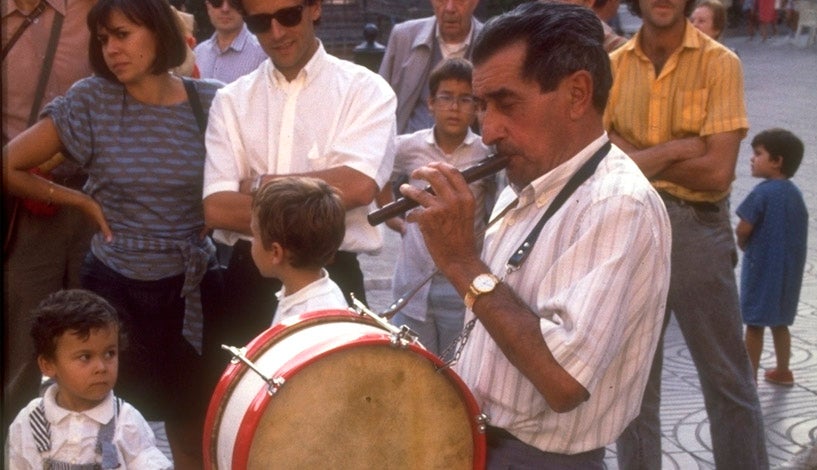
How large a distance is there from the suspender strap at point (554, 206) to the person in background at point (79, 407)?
1784 millimetres

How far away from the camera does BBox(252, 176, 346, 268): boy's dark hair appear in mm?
3793

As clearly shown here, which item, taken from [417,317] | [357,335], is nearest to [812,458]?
[357,335]

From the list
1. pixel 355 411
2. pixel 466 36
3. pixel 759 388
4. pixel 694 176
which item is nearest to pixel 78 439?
pixel 355 411

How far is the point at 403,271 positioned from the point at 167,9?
163 centimetres

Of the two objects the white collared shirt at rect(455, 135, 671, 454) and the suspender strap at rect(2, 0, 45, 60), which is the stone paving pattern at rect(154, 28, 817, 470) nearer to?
the white collared shirt at rect(455, 135, 671, 454)

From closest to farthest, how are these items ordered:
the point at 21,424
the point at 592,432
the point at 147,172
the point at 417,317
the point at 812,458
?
1. the point at 812,458
2. the point at 592,432
3. the point at 21,424
4. the point at 147,172
5. the point at 417,317

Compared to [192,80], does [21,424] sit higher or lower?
lower

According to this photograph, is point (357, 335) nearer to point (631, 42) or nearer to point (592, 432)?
point (592, 432)

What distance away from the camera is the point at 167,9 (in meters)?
4.54

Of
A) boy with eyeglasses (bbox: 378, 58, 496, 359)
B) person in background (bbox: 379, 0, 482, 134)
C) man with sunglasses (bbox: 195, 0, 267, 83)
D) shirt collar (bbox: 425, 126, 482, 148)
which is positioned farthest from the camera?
man with sunglasses (bbox: 195, 0, 267, 83)

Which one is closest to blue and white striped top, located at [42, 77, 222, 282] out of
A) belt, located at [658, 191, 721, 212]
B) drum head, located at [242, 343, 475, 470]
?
belt, located at [658, 191, 721, 212]

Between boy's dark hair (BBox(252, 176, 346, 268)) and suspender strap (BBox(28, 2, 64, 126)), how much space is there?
1.56m

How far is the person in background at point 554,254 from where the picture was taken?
2.62 meters

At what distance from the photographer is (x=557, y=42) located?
2.74 m
